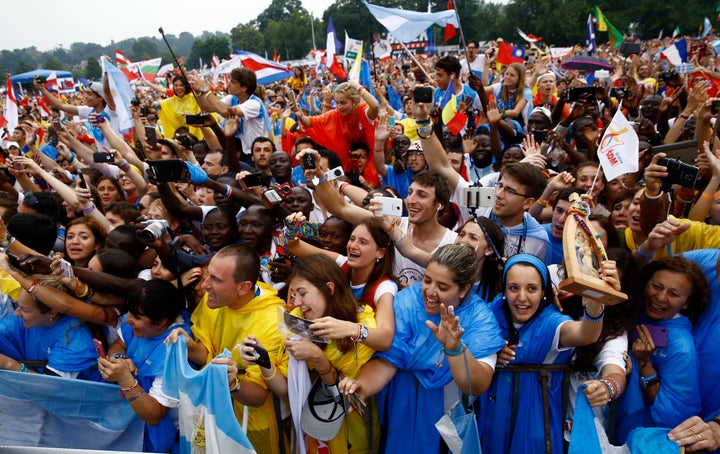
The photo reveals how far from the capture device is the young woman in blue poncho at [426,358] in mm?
2598

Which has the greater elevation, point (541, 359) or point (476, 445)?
point (541, 359)

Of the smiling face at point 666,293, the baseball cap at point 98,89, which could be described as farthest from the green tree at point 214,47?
the smiling face at point 666,293

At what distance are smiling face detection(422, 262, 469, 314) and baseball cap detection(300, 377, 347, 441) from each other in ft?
2.21

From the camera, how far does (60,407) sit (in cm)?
307

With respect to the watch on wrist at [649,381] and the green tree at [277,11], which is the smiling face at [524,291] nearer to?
the watch on wrist at [649,381]

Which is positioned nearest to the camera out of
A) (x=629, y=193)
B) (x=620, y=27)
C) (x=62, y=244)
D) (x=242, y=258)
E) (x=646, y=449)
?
(x=646, y=449)

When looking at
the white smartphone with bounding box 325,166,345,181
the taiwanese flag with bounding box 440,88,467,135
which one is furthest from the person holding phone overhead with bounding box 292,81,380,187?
the white smartphone with bounding box 325,166,345,181

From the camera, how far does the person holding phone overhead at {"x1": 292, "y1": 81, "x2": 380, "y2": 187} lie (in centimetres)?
601

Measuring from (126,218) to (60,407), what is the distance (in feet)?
5.88

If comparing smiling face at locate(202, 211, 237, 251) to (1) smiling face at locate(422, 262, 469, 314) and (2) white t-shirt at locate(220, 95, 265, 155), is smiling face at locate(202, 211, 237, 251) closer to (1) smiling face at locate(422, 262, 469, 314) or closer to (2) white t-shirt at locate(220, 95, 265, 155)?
(1) smiling face at locate(422, 262, 469, 314)

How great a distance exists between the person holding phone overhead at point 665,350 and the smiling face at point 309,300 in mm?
1633

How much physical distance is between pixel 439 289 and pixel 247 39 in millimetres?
68494

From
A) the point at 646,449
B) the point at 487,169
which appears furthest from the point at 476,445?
the point at 487,169

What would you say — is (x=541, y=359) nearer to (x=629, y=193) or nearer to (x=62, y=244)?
(x=629, y=193)
